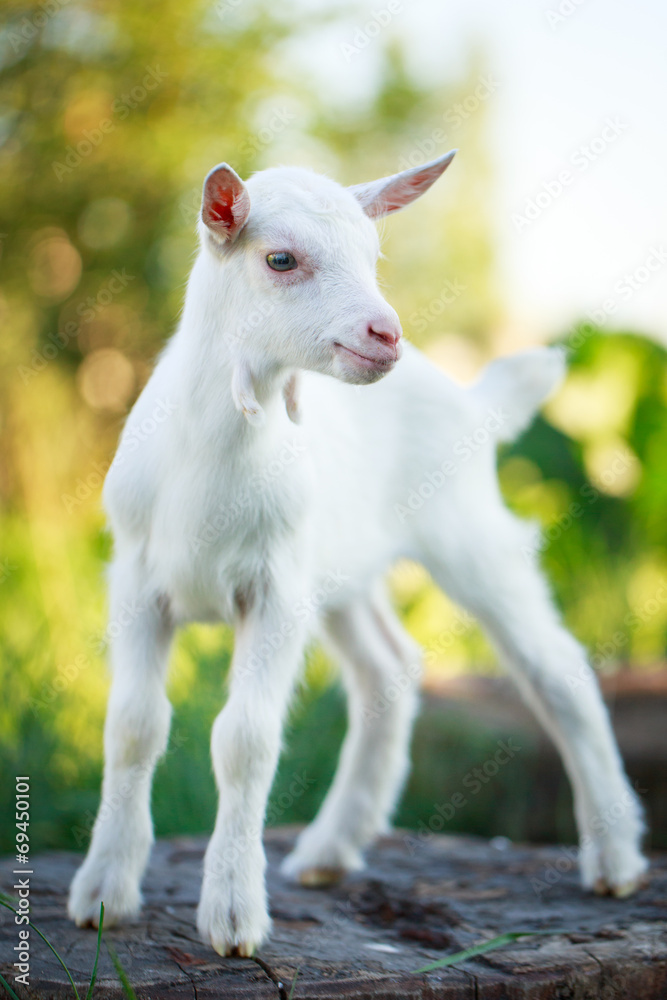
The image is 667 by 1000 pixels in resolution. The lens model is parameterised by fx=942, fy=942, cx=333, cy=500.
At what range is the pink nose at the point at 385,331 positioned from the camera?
7.34ft

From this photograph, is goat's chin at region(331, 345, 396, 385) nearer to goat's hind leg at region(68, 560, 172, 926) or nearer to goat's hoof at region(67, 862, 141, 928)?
goat's hind leg at region(68, 560, 172, 926)

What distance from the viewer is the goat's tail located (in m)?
3.80

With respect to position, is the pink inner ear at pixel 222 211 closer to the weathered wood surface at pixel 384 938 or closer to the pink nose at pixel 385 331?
the pink nose at pixel 385 331

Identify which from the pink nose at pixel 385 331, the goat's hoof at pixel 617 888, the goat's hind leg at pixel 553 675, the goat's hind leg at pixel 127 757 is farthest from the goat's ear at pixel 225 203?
the goat's hoof at pixel 617 888

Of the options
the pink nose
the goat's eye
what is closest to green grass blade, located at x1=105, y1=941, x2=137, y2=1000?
the pink nose

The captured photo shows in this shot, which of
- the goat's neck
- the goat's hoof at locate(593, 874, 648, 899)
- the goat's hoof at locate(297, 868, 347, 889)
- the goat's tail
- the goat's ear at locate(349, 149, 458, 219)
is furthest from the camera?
the goat's tail

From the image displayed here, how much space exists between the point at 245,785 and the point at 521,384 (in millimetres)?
2032

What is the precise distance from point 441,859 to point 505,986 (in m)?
1.39

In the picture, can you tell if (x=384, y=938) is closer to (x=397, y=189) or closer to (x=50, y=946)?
(x=50, y=946)

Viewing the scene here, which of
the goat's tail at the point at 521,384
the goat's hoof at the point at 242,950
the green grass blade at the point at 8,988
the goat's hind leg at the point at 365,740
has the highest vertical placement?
the goat's tail at the point at 521,384

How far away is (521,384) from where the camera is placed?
383 centimetres

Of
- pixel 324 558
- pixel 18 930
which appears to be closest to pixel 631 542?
pixel 324 558

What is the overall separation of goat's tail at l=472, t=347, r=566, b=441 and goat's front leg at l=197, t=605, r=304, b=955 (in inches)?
61.2

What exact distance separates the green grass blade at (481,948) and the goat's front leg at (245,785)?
481 mm
